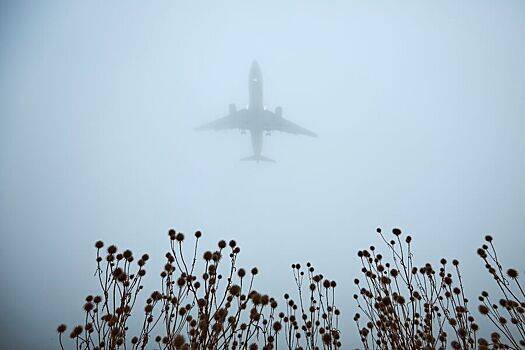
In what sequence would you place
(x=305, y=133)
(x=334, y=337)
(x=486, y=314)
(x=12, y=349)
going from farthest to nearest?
(x=305, y=133), (x=12, y=349), (x=334, y=337), (x=486, y=314)

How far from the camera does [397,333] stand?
310 centimetres

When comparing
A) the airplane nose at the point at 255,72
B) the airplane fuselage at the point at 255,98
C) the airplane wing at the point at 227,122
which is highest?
the airplane nose at the point at 255,72

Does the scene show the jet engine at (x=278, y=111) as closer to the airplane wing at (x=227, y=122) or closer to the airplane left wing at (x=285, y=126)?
the airplane left wing at (x=285, y=126)

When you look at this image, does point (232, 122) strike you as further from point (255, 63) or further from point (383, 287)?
point (383, 287)

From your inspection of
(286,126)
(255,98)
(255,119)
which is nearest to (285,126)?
(286,126)

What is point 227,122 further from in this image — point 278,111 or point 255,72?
point 255,72

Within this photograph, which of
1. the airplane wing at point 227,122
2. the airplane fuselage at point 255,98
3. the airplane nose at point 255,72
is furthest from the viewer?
the airplane nose at point 255,72

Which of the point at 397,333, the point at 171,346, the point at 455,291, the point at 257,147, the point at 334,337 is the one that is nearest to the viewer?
the point at 171,346

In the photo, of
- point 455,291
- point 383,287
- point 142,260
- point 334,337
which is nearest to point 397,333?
point 383,287

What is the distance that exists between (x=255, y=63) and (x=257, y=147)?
12003 millimetres

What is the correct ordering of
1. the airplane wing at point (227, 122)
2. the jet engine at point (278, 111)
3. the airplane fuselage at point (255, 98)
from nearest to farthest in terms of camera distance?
1. the jet engine at point (278, 111)
2. the airplane wing at point (227, 122)
3. the airplane fuselage at point (255, 98)

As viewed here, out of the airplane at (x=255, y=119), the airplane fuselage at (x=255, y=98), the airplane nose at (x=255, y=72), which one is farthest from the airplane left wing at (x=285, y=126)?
the airplane nose at (x=255, y=72)

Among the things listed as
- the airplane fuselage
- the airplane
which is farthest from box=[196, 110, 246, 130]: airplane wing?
the airplane fuselage

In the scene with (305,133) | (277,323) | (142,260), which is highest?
(305,133)
